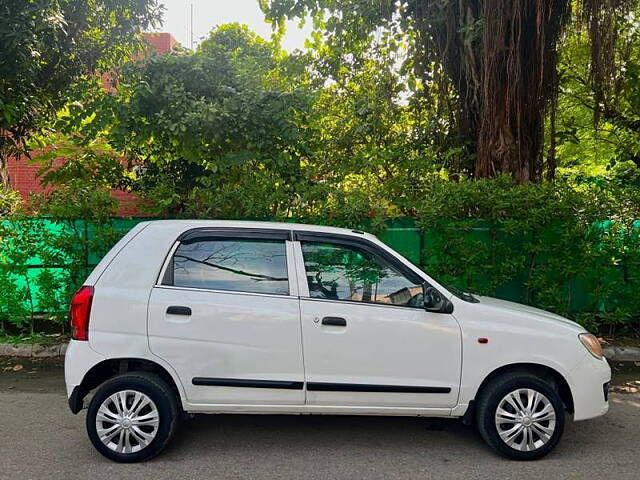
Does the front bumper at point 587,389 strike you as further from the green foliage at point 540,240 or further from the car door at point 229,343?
the green foliage at point 540,240

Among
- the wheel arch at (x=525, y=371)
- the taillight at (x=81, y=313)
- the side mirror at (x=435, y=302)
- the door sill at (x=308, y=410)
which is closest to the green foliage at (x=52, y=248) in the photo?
the taillight at (x=81, y=313)

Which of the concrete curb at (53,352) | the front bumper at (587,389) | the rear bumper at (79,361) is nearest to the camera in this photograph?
the rear bumper at (79,361)

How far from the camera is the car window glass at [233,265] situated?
4035 mm

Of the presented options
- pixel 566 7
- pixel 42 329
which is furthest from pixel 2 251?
pixel 566 7

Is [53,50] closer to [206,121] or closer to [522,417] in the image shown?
[206,121]

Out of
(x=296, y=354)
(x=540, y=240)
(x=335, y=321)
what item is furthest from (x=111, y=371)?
(x=540, y=240)

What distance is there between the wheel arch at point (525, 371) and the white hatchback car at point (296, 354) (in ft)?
0.04

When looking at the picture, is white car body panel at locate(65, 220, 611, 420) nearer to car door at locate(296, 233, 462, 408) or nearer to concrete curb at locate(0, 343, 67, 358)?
car door at locate(296, 233, 462, 408)

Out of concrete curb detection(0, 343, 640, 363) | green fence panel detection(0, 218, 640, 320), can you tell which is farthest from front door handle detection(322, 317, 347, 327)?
concrete curb detection(0, 343, 640, 363)

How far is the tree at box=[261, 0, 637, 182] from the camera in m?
7.51

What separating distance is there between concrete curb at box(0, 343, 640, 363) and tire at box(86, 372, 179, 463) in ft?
10.3

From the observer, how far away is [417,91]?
9844mm

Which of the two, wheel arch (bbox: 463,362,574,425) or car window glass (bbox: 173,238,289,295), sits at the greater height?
car window glass (bbox: 173,238,289,295)

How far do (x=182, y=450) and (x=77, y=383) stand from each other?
91 cm
